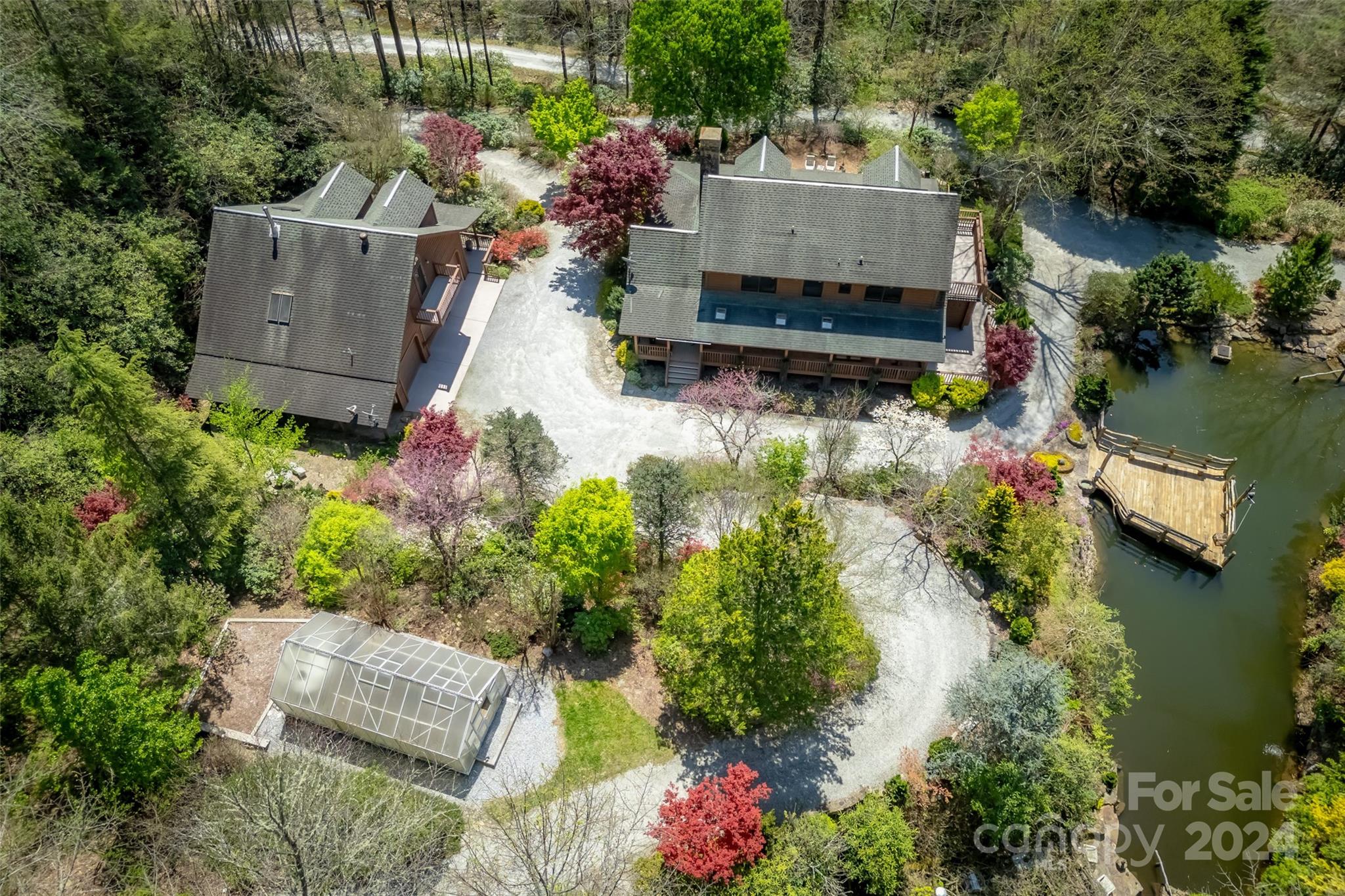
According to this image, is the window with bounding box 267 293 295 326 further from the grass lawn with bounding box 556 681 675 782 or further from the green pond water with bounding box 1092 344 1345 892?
the green pond water with bounding box 1092 344 1345 892

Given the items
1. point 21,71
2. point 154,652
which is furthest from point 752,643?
point 21,71

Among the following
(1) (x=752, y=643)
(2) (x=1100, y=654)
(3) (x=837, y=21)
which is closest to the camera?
(1) (x=752, y=643)

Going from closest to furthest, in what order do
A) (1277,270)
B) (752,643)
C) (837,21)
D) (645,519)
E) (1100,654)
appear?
1. (752,643)
2. (1100,654)
3. (645,519)
4. (1277,270)
5. (837,21)

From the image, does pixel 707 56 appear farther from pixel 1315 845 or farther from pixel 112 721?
pixel 1315 845

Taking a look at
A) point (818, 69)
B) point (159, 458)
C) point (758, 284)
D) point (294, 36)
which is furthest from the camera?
point (818, 69)

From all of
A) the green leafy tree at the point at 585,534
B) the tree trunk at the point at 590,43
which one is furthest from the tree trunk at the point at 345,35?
the green leafy tree at the point at 585,534

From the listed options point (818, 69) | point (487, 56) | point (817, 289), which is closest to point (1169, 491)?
point (817, 289)

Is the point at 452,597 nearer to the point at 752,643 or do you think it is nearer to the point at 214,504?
the point at 214,504
